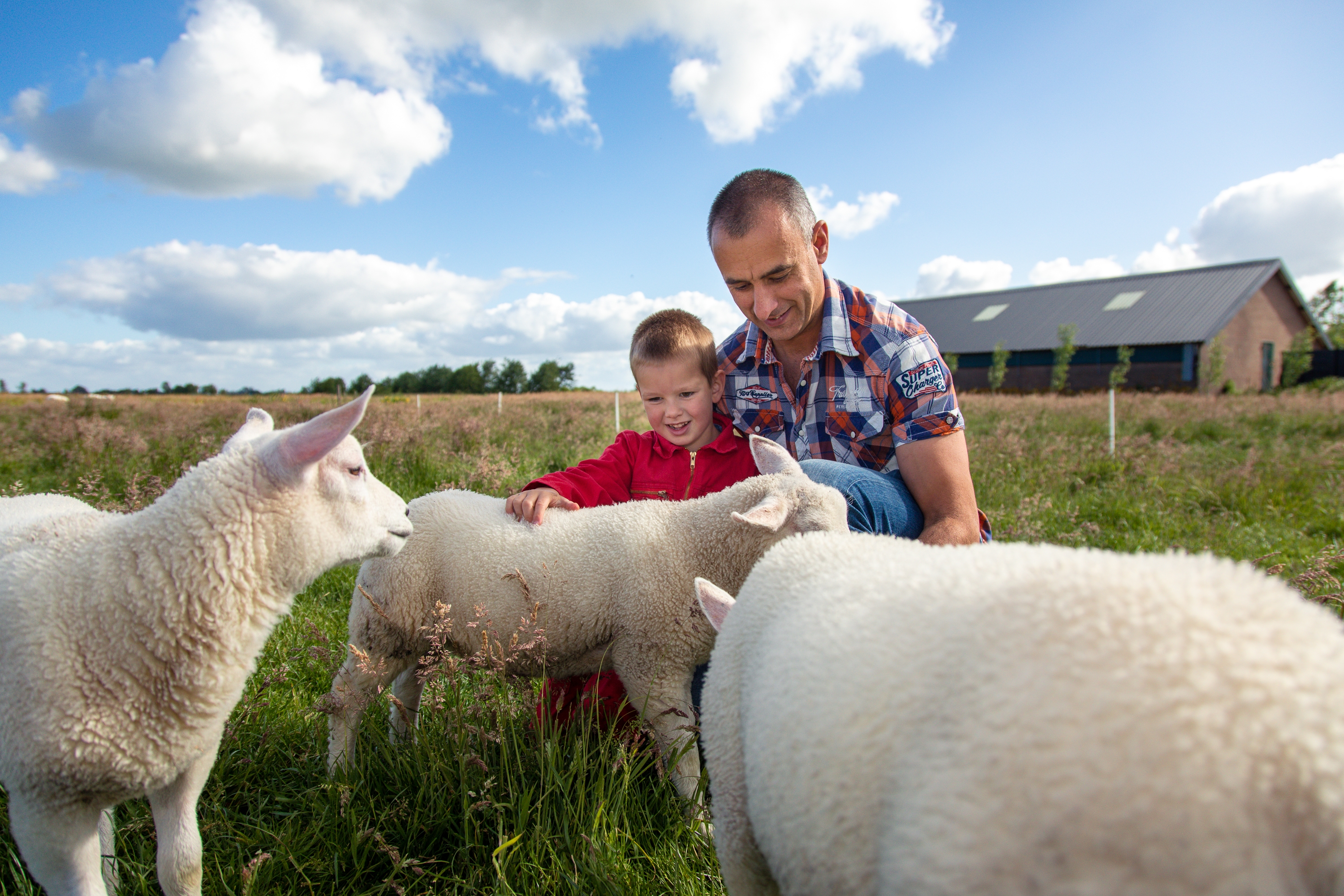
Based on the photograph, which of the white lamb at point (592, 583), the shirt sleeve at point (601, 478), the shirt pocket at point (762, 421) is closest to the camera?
the white lamb at point (592, 583)

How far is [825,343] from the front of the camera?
3.23 meters

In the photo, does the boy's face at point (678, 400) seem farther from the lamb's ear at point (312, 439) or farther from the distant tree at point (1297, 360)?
the distant tree at point (1297, 360)

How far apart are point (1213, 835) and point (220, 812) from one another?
2.57 meters

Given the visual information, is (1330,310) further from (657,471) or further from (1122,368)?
(657,471)

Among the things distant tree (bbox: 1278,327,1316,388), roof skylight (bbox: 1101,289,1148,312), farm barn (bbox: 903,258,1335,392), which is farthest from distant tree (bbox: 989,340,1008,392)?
distant tree (bbox: 1278,327,1316,388)

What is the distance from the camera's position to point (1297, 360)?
115ft

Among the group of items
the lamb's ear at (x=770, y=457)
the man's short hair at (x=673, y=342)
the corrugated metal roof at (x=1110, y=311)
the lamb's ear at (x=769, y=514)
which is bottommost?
the lamb's ear at (x=769, y=514)

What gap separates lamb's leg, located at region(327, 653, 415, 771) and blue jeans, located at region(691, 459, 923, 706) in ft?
3.77

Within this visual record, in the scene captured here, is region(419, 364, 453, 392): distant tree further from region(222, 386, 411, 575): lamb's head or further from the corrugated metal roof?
region(222, 386, 411, 575): lamb's head

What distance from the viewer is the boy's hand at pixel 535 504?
9.20 ft

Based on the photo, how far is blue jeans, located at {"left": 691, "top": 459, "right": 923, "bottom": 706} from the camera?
2695mm

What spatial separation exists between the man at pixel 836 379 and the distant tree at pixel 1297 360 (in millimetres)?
43238

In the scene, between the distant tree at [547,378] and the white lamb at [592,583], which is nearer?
the white lamb at [592,583]

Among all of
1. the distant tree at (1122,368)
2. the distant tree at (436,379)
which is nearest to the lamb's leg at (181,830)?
the distant tree at (1122,368)
